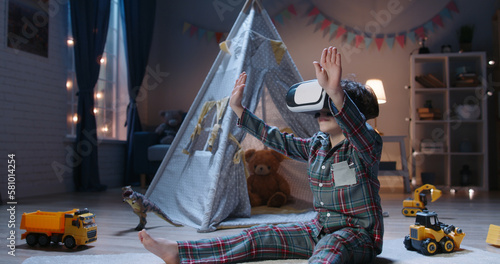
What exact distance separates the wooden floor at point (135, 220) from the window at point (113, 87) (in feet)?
3.02

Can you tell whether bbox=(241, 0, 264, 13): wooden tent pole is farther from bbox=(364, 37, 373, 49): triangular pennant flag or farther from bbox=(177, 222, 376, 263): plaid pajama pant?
bbox=(364, 37, 373, 49): triangular pennant flag

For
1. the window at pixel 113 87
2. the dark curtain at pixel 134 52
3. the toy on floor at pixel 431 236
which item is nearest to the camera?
the toy on floor at pixel 431 236

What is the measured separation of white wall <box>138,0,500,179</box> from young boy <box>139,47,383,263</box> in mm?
3625

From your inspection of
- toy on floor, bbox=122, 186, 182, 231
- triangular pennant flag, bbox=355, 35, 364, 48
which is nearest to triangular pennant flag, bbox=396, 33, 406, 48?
triangular pennant flag, bbox=355, 35, 364, 48

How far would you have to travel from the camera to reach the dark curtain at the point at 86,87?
3893 millimetres

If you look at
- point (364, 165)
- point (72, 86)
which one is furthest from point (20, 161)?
point (364, 165)

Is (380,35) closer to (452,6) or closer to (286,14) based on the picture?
(452,6)

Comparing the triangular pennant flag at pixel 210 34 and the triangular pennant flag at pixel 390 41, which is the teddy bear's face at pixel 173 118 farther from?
the triangular pennant flag at pixel 390 41

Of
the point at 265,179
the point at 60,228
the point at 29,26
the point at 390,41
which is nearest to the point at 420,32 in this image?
the point at 390,41

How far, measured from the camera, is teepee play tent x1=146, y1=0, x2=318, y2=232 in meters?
2.32

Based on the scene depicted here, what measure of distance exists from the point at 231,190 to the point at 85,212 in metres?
0.82

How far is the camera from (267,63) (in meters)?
2.64

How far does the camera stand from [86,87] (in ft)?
13.0

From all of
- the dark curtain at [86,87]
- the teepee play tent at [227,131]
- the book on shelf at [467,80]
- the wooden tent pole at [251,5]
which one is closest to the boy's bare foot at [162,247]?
the teepee play tent at [227,131]
